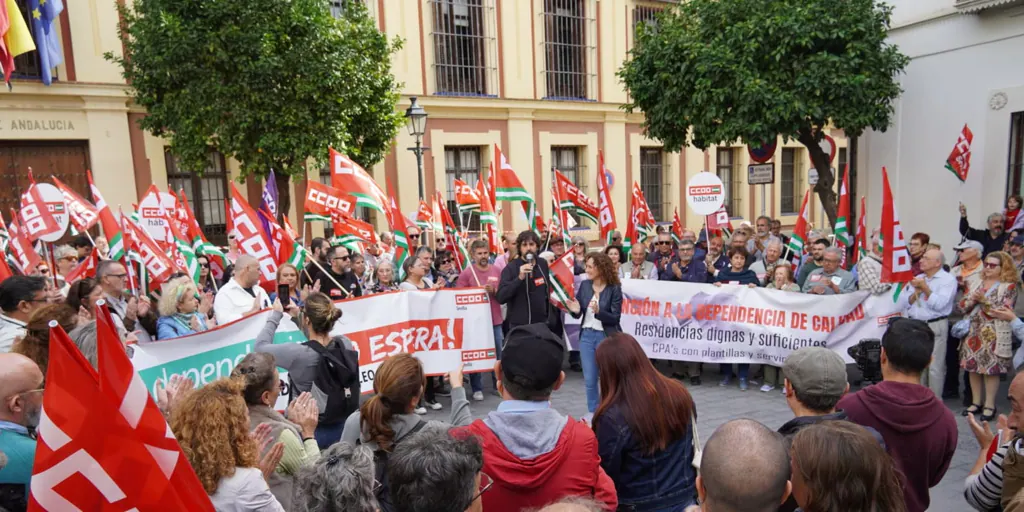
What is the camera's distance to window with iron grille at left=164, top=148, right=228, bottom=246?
16578mm

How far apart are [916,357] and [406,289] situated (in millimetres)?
5084

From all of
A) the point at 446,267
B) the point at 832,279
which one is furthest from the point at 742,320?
the point at 446,267

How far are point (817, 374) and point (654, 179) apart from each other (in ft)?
71.5

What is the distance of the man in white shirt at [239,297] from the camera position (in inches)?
218

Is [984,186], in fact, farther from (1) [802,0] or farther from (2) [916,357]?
(2) [916,357]

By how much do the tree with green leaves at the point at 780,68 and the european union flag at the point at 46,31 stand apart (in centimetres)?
1161

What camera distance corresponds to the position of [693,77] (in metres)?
11.2

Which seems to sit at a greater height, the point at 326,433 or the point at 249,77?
the point at 249,77

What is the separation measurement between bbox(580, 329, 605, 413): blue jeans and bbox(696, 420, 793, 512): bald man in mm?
3995

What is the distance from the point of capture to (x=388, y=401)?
2674mm

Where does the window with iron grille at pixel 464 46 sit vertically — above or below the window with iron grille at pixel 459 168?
above

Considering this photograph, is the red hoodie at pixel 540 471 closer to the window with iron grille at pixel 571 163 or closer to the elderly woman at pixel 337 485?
→ the elderly woman at pixel 337 485

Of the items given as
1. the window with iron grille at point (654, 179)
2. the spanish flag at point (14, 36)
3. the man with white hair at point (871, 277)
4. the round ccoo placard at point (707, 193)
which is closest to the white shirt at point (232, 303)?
the spanish flag at point (14, 36)

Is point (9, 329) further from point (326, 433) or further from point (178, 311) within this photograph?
point (326, 433)
